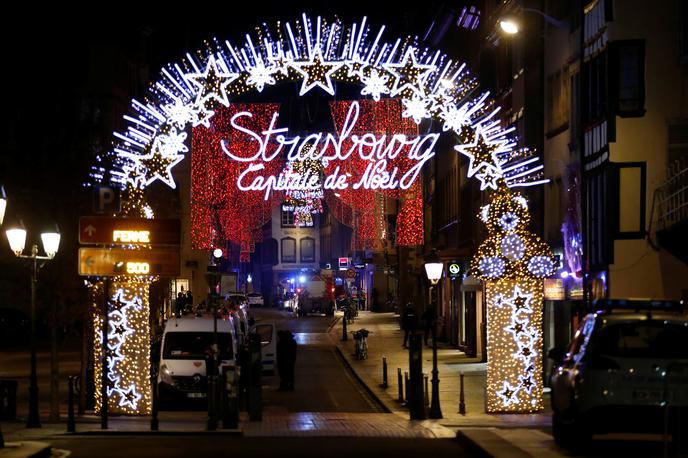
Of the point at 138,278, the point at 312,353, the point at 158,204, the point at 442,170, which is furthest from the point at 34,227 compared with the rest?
the point at 442,170

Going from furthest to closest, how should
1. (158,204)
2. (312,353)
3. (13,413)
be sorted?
(312,353) → (158,204) → (13,413)

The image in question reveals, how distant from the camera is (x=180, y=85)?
86.7 feet

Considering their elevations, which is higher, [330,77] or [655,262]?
[330,77]

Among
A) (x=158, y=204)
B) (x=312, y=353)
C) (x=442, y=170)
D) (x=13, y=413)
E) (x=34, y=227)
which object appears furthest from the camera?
(x=442, y=170)

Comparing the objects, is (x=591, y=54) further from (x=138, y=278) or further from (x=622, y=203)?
(x=138, y=278)

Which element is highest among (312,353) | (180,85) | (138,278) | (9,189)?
(180,85)

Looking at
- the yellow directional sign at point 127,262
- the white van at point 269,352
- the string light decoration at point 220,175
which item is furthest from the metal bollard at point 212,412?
the white van at point 269,352

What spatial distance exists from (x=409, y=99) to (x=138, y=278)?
6.82 meters

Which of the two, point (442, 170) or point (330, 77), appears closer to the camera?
point (330, 77)

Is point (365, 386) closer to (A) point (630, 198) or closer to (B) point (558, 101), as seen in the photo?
(B) point (558, 101)

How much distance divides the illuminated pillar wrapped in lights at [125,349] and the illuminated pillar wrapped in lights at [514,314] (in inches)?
282

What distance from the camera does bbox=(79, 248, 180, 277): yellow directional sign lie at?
24312 millimetres

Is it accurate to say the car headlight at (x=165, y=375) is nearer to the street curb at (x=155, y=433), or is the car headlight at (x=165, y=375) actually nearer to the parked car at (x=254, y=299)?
the street curb at (x=155, y=433)

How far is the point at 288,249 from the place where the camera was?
452 ft
